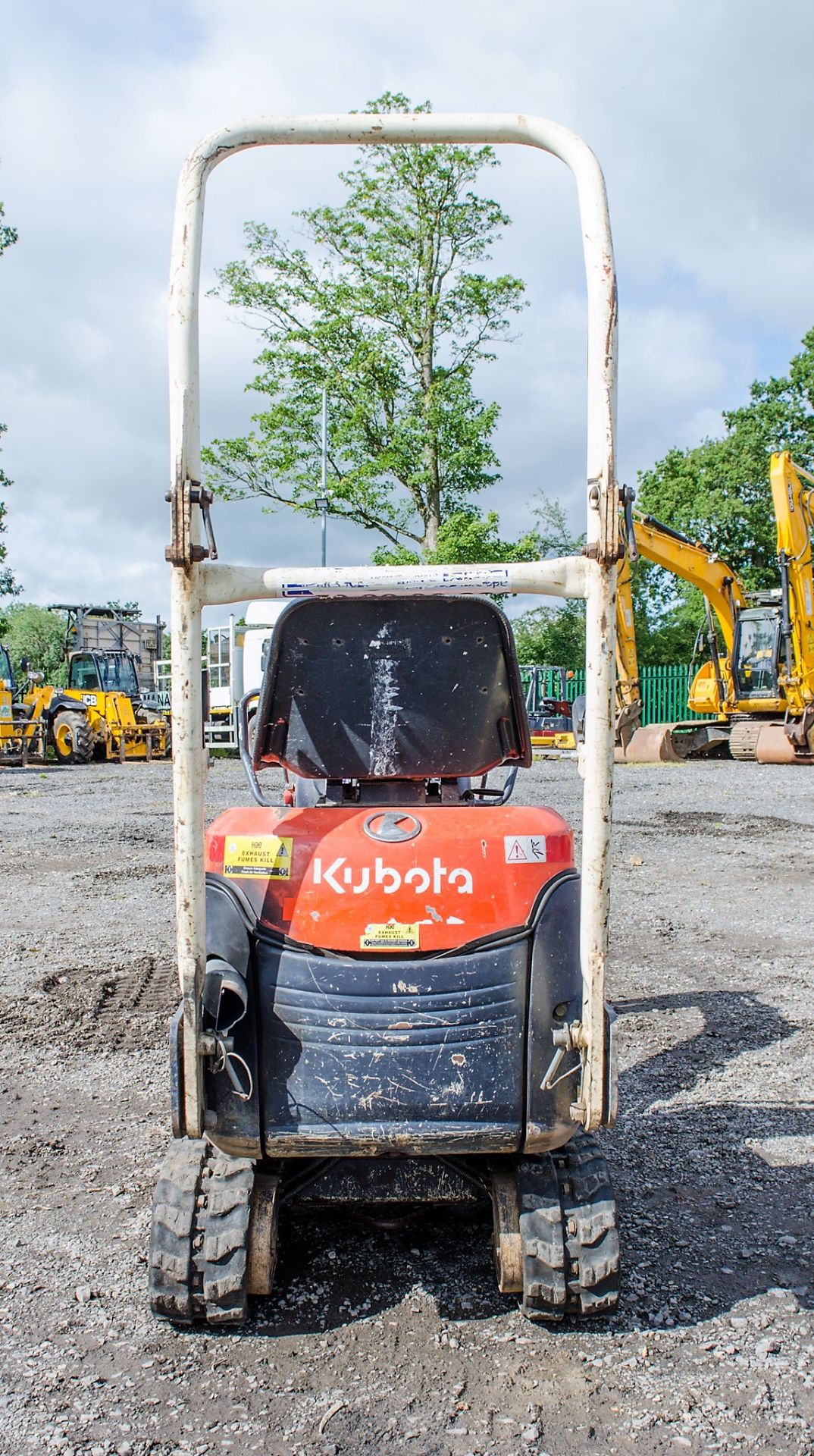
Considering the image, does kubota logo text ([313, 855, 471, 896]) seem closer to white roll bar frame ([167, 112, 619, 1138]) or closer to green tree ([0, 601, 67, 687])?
white roll bar frame ([167, 112, 619, 1138])

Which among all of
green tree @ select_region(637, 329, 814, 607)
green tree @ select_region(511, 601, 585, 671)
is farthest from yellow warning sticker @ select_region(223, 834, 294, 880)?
green tree @ select_region(637, 329, 814, 607)

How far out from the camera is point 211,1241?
269cm

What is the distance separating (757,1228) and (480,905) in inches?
58.6

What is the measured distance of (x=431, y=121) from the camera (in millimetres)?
2713

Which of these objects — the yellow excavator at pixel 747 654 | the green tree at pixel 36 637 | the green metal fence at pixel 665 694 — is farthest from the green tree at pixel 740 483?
the green tree at pixel 36 637

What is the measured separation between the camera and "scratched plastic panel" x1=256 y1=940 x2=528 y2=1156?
8.51 feet

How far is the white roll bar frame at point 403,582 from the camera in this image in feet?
8.13

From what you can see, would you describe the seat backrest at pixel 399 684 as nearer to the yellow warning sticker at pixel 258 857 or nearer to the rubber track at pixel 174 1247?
the yellow warning sticker at pixel 258 857

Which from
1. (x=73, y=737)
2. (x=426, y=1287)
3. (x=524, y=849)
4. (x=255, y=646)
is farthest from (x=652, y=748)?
(x=524, y=849)

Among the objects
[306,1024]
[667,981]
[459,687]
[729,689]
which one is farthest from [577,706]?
[729,689]

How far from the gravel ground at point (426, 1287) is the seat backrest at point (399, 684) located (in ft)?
4.46

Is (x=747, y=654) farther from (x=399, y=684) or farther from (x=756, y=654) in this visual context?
(x=399, y=684)

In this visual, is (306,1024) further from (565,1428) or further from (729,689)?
(729,689)

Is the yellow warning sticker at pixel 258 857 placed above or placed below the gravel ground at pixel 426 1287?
above
